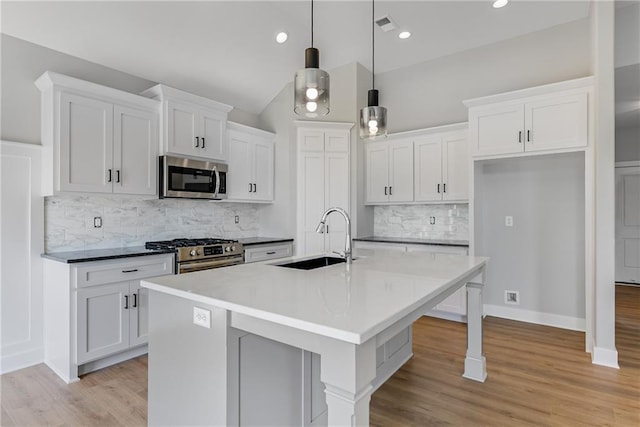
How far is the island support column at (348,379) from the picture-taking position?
107 cm

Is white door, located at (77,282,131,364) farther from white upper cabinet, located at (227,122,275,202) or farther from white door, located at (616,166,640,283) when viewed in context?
white door, located at (616,166,640,283)

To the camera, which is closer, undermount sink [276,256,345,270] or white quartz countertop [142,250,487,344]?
white quartz countertop [142,250,487,344]

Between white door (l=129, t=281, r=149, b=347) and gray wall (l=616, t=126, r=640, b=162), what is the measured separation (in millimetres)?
7682

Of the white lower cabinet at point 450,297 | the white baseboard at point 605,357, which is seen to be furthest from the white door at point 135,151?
the white baseboard at point 605,357

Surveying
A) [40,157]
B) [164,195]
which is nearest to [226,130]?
[164,195]

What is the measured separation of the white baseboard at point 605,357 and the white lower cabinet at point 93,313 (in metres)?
3.80

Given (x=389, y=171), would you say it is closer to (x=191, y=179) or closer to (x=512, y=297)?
(x=512, y=297)

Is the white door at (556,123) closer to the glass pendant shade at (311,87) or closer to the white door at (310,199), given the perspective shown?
the white door at (310,199)

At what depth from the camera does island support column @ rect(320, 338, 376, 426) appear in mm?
1071

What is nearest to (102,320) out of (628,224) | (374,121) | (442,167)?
(374,121)

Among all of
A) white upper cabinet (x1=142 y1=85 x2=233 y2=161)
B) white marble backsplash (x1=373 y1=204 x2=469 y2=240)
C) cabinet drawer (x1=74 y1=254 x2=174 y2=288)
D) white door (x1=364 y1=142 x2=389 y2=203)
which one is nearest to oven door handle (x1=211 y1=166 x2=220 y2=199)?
white upper cabinet (x1=142 y1=85 x2=233 y2=161)

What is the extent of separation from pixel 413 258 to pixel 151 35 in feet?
10.4

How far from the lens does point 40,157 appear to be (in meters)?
2.88

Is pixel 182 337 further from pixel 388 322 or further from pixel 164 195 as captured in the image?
pixel 164 195
